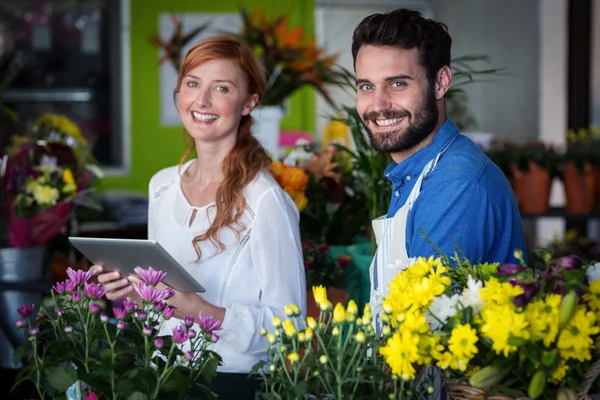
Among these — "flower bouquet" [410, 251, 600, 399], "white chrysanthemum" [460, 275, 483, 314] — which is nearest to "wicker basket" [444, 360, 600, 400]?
"flower bouquet" [410, 251, 600, 399]

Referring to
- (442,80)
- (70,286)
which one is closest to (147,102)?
(442,80)

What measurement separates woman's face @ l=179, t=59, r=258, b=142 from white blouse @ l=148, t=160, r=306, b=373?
172 mm

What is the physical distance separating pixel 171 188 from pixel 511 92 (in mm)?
6453

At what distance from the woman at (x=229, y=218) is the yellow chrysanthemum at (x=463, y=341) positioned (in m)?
0.91

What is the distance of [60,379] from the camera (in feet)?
4.77

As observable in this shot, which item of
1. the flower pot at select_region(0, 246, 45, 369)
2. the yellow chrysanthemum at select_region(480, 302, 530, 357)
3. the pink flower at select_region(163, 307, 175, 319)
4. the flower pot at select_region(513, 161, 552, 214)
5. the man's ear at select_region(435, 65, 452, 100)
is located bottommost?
the flower pot at select_region(0, 246, 45, 369)

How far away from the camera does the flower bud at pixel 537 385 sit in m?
1.25

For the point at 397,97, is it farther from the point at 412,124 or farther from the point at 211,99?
the point at 211,99

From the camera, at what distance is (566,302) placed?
128 cm

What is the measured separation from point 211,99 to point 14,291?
1404 mm

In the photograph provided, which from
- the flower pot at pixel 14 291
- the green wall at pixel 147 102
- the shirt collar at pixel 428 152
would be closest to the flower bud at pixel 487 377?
the shirt collar at pixel 428 152

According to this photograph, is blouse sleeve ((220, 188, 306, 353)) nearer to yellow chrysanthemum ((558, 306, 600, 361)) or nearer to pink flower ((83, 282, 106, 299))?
pink flower ((83, 282, 106, 299))

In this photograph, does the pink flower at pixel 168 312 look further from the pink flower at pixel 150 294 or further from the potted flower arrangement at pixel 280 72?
the potted flower arrangement at pixel 280 72

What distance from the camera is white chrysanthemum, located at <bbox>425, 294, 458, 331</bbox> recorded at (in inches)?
52.9
